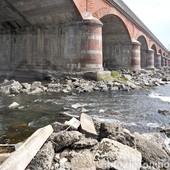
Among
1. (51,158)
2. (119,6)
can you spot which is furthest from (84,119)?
(119,6)

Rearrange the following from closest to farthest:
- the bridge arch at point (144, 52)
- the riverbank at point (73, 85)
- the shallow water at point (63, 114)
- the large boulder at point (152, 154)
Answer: the large boulder at point (152, 154) < the shallow water at point (63, 114) < the riverbank at point (73, 85) < the bridge arch at point (144, 52)

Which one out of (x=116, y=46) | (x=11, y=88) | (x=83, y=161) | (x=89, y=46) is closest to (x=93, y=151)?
(x=83, y=161)

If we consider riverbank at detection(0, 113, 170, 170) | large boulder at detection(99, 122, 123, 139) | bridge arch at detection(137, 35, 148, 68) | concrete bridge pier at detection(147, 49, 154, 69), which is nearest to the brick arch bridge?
concrete bridge pier at detection(147, 49, 154, 69)

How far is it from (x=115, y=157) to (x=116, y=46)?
25384mm

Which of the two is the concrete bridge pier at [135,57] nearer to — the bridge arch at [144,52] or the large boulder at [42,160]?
the bridge arch at [144,52]

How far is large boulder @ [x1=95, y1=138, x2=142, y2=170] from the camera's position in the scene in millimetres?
3514

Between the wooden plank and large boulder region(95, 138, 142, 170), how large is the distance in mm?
898

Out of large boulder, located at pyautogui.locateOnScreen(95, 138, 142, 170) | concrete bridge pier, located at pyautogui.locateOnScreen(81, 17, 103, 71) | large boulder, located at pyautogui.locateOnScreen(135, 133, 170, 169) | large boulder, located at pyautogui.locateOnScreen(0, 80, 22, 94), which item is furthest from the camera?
concrete bridge pier, located at pyautogui.locateOnScreen(81, 17, 103, 71)

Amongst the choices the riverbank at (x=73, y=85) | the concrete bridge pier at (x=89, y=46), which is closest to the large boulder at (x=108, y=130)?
the riverbank at (x=73, y=85)

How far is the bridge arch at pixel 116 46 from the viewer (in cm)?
2661

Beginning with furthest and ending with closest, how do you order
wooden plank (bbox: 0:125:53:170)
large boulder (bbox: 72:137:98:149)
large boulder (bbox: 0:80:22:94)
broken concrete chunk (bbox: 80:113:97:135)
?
1. large boulder (bbox: 0:80:22:94)
2. broken concrete chunk (bbox: 80:113:97:135)
3. large boulder (bbox: 72:137:98:149)
4. wooden plank (bbox: 0:125:53:170)

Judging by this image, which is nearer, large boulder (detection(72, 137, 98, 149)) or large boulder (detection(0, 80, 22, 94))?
large boulder (detection(72, 137, 98, 149))

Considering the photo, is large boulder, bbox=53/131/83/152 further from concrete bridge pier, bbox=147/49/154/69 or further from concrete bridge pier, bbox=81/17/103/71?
concrete bridge pier, bbox=147/49/154/69

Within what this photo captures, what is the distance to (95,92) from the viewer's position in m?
14.0
